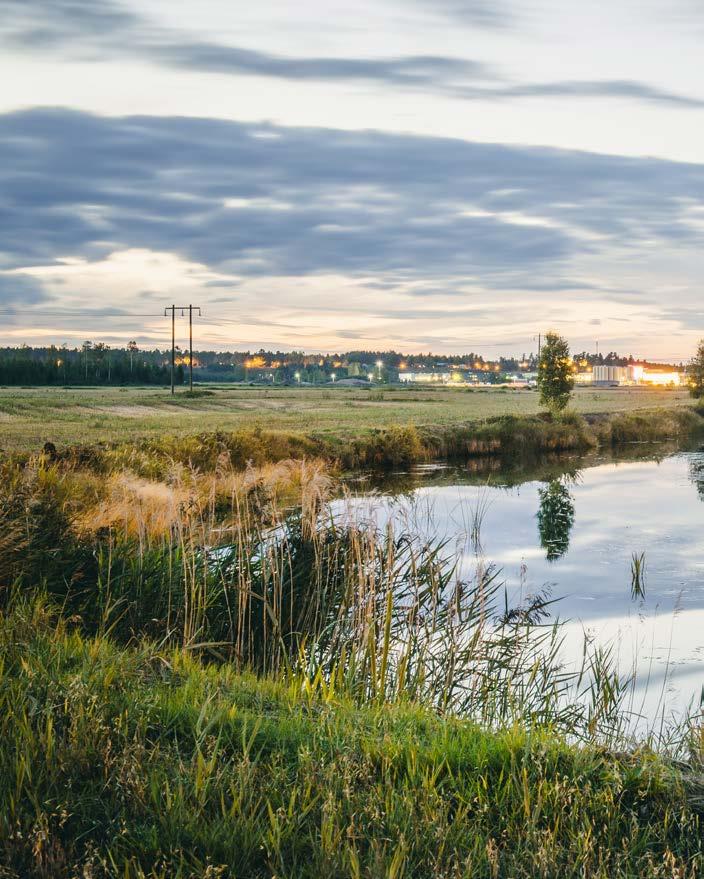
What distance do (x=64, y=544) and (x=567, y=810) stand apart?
23.8ft

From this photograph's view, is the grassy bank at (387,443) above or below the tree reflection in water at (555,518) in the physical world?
above

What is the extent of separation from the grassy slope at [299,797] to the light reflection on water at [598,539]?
3825 mm

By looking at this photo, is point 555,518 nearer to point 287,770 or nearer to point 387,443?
point 387,443

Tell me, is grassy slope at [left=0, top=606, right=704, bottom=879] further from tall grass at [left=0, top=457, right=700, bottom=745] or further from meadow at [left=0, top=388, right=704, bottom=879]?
tall grass at [left=0, top=457, right=700, bottom=745]

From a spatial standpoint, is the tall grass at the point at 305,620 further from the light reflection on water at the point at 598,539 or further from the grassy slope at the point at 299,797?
the grassy slope at the point at 299,797

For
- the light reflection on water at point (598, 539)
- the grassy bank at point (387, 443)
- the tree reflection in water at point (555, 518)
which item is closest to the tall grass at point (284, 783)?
the light reflection on water at point (598, 539)

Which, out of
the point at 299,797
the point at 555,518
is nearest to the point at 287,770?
the point at 299,797

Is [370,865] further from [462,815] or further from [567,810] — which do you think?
[567,810]

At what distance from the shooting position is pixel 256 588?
11.5 metres

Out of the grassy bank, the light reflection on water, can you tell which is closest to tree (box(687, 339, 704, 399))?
the grassy bank

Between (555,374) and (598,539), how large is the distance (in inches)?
1369

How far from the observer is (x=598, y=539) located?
2273 centimetres

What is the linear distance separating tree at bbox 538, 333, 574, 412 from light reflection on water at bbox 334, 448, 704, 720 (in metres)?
14.7

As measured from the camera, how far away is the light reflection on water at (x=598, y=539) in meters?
12.4
